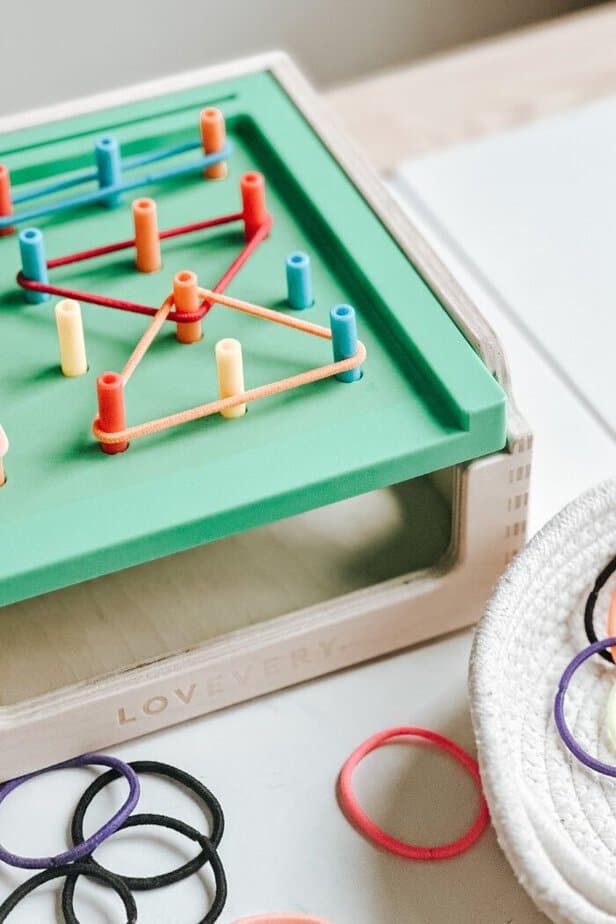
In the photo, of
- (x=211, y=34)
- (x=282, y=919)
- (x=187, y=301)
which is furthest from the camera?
(x=211, y=34)

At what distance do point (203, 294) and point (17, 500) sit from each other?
0.17 metres

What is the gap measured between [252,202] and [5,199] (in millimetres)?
164

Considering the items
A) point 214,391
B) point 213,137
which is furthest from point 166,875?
point 213,137

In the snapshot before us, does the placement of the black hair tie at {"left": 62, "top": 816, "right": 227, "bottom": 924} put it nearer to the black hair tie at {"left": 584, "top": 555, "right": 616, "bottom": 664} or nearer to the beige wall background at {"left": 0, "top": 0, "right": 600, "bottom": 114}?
the black hair tie at {"left": 584, "top": 555, "right": 616, "bottom": 664}

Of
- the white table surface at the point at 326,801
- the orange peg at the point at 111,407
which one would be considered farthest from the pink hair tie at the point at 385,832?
the orange peg at the point at 111,407

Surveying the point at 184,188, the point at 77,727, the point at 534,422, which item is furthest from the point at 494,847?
the point at 184,188

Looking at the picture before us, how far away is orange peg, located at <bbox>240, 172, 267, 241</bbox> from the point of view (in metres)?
0.82

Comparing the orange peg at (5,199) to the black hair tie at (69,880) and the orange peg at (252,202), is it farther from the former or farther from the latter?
the black hair tie at (69,880)

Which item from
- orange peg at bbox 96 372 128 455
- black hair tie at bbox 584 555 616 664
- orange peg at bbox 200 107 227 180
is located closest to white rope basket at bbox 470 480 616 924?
black hair tie at bbox 584 555 616 664

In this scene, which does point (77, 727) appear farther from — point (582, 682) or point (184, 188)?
point (184, 188)

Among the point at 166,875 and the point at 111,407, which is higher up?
the point at 111,407

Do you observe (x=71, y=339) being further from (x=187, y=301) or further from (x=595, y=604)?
(x=595, y=604)

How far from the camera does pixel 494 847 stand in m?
0.68

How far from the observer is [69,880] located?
66cm
